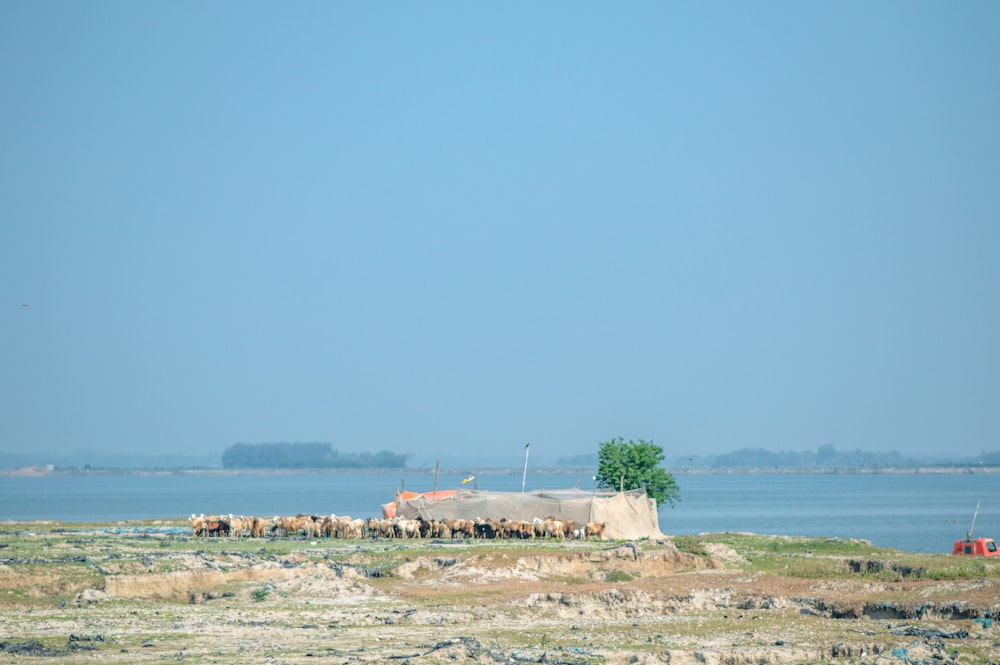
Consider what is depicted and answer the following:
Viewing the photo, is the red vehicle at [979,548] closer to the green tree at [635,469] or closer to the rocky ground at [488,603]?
the rocky ground at [488,603]

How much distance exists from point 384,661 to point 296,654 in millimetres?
2924

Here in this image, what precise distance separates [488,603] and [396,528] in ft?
72.0

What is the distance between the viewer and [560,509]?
5819 cm

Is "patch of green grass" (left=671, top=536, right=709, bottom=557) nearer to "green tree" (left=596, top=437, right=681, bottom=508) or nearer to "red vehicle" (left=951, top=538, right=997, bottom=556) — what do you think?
"red vehicle" (left=951, top=538, right=997, bottom=556)

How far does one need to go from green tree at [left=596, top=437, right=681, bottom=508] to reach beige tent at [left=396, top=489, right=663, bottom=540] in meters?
16.8

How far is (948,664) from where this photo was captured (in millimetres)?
26188

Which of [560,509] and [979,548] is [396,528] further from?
[979,548]

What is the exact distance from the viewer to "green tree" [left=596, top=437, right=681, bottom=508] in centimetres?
7894

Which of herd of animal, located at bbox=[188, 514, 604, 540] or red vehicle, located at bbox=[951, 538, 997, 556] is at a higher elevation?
herd of animal, located at bbox=[188, 514, 604, 540]

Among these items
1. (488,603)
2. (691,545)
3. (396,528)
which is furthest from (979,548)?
(488,603)

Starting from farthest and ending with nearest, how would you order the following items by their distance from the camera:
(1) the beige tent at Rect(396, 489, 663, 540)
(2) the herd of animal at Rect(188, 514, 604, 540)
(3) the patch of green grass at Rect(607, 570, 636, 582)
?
(1) the beige tent at Rect(396, 489, 663, 540) < (2) the herd of animal at Rect(188, 514, 604, 540) < (3) the patch of green grass at Rect(607, 570, 636, 582)

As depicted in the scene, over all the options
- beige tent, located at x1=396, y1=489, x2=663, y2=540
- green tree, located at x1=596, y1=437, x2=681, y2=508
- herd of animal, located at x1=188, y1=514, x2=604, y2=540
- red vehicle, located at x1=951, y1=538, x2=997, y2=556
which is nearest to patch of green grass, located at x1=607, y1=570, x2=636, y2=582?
herd of animal, located at x1=188, y1=514, x2=604, y2=540

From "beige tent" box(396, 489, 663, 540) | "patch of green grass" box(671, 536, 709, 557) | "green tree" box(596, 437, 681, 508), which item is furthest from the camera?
"green tree" box(596, 437, 681, 508)

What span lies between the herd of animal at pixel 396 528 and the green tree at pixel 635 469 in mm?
21430
